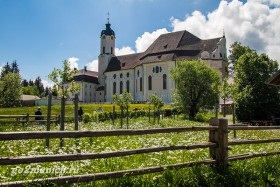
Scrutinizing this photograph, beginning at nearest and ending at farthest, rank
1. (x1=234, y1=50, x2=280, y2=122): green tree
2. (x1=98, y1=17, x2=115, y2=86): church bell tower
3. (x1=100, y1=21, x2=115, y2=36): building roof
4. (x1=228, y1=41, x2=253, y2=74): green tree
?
(x1=234, y1=50, x2=280, y2=122): green tree
(x1=228, y1=41, x2=253, y2=74): green tree
(x1=98, y1=17, x2=115, y2=86): church bell tower
(x1=100, y1=21, x2=115, y2=36): building roof

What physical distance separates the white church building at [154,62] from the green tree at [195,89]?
58.4ft

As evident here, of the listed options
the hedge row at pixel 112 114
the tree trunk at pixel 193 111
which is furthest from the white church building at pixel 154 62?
the tree trunk at pixel 193 111

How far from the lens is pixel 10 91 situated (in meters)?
86.8

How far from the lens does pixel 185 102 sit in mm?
51969

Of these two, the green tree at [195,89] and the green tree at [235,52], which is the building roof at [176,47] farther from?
the green tree at [195,89]

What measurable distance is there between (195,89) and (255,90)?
9.69 meters

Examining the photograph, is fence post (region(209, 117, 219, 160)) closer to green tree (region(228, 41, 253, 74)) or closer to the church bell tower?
green tree (region(228, 41, 253, 74))

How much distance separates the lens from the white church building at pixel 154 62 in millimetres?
79812

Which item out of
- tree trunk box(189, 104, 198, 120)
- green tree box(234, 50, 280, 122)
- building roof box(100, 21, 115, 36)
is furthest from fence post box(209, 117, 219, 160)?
building roof box(100, 21, 115, 36)

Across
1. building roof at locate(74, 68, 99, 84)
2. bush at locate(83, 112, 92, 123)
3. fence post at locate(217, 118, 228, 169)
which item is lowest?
bush at locate(83, 112, 92, 123)

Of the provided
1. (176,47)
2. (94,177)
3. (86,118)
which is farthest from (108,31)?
(94,177)

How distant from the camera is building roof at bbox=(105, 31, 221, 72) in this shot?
262 feet

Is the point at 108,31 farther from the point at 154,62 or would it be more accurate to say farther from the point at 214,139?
the point at 214,139

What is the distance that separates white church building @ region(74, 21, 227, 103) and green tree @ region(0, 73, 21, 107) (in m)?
22.3
